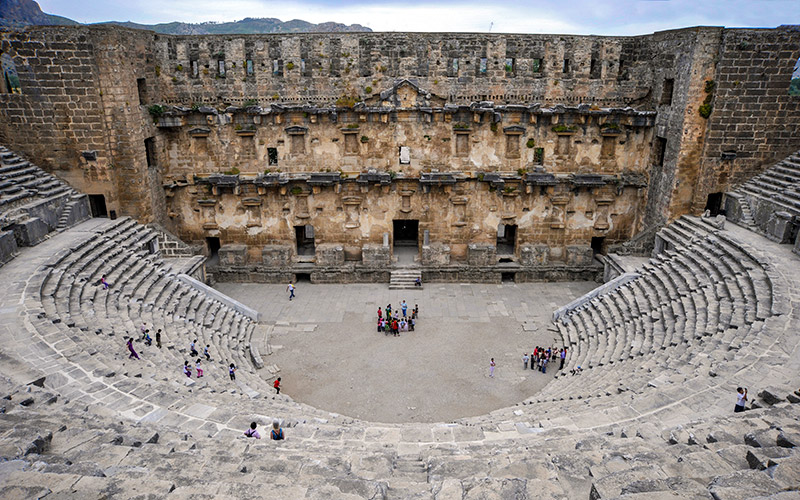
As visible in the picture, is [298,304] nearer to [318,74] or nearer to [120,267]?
[120,267]

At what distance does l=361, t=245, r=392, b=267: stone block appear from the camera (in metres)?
22.4

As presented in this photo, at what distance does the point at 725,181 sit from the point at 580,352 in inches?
382

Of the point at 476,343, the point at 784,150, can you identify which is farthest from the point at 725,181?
the point at 476,343

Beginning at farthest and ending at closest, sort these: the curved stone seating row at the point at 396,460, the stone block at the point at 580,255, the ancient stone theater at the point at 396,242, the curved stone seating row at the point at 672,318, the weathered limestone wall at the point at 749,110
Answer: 1. the stone block at the point at 580,255
2. the weathered limestone wall at the point at 749,110
3. the curved stone seating row at the point at 672,318
4. the ancient stone theater at the point at 396,242
5. the curved stone seating row at the point at 396,460

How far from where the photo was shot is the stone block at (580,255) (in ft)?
74.2

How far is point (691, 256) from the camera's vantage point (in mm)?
16875

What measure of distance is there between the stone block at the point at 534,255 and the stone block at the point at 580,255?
3.48ft

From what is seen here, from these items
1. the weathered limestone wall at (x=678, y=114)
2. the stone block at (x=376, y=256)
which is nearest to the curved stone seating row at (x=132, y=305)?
the stone block at (x=376, y=256)

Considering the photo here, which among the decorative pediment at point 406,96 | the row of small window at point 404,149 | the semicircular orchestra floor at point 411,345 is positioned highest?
the decorative pediment at point 406,96

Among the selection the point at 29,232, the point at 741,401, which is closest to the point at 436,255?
the point at 741,401

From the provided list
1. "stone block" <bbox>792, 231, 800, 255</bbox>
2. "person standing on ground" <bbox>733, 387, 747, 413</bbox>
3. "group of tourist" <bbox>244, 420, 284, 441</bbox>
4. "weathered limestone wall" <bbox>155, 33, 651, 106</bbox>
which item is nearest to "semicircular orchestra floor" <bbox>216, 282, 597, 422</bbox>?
"group of tourist" <bbox>244, 420, 284, 441</bbox>

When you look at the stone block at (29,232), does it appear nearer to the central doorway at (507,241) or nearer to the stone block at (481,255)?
the stone block at (481,255)

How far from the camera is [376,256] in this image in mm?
22438

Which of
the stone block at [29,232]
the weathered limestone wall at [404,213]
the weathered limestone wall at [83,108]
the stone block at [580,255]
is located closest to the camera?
the stone block at [29,232]
